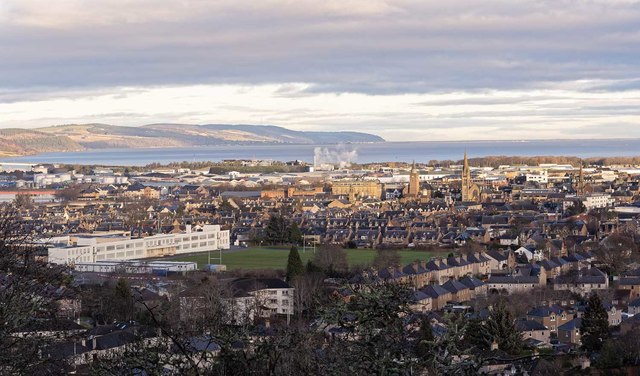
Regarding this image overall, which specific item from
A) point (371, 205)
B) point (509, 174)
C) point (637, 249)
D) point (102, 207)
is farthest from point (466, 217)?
point (509, 174)

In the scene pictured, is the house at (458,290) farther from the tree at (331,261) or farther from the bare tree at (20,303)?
the bare tree at (20,303)

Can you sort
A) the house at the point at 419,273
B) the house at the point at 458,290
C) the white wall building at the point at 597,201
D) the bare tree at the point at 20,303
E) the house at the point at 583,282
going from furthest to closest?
the white wall building at the point at 597,201
the house at the point at 419,273
the house at the point at 583,282
the house at the point at 458,290
the bare tree at the point at 20,303

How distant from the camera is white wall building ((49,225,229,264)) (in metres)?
30.2

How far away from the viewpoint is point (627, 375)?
1469cm

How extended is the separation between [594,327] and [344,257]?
34.2 feet

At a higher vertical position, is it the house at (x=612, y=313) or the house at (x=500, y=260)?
the house at (x=612, y=313)

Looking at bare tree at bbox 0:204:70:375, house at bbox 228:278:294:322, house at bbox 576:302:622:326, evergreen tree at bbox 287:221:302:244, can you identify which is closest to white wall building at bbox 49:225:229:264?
evergreen tree at bbox 287:221:302:244

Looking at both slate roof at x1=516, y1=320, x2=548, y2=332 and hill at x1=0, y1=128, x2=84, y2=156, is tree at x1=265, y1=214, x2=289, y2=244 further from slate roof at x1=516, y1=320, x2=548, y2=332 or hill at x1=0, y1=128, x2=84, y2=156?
hill at x1=0, y1=128, x2=84, y2=156

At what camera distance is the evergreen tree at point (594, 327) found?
54.9 ft

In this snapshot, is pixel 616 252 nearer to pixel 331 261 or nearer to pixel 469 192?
pixel 331 261

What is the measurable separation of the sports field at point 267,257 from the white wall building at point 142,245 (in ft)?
3.78

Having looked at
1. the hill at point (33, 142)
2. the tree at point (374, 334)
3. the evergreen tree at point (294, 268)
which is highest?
the tree at point (374, 334)

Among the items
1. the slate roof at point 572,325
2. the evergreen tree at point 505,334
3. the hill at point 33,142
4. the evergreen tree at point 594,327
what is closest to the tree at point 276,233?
the slate roof at point 572,325

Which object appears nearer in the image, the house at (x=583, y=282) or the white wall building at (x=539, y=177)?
the house at (x=583, y=282)
